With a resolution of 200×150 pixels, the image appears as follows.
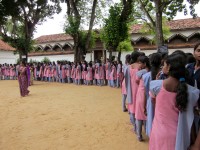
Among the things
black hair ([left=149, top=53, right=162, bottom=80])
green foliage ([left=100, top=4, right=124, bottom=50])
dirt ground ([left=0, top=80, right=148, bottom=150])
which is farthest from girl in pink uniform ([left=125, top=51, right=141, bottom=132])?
green foliage ([left=100, top=4, right=124, bottom=50])

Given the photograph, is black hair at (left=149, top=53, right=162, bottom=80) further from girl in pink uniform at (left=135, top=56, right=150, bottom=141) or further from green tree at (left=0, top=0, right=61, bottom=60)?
green tree at (left=0, top=0, right=61, bottom=60)

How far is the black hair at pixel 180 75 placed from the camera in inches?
91.6

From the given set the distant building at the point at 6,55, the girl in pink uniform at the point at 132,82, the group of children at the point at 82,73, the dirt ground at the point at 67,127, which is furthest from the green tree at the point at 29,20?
the girl in pink uniform at the point at 132,82

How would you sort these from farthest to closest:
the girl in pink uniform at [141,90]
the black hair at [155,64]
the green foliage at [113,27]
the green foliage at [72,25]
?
1. the green foliage at [72,25]
2. the green foliage at [113,27]
3. the girl in pink uniform at [141,90]
4. the black hair at [155,64]

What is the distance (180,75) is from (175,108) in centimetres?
31

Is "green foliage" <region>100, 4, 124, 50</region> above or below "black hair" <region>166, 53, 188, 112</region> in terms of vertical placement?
above

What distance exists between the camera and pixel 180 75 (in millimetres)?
2451

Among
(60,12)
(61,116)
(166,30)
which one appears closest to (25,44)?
(60,12)

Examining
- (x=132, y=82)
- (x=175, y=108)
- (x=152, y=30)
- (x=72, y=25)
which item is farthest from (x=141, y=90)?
(x=152, y=30)

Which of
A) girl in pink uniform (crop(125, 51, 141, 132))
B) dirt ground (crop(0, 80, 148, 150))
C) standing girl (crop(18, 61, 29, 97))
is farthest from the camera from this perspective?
standing girl (crop(18, 61, 29, 97))

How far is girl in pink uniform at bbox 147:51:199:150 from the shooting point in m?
2.37

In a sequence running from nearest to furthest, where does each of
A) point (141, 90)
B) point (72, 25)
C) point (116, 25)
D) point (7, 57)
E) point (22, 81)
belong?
point (141, 90), point (22, 81), point (116, 25), point (72, 25), point (7, 57)

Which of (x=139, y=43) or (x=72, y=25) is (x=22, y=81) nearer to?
(x=72, y=25)

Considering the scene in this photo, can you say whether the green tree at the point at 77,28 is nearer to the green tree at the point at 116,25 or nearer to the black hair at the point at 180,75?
the green tree at the point at 116,25
